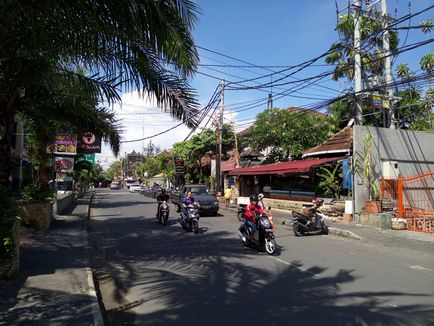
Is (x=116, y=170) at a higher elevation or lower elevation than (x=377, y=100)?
higher

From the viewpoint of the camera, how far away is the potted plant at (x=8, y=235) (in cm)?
764

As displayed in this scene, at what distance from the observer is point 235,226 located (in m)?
18.2

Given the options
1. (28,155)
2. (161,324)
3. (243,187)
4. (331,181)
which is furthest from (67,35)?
(243,187)

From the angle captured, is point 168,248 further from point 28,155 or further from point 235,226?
point 28,155

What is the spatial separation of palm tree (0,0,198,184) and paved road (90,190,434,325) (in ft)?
9.82

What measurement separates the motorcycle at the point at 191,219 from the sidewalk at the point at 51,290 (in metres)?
4.40

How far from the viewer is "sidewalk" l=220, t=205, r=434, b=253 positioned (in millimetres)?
13066

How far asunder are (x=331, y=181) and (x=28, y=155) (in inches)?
686

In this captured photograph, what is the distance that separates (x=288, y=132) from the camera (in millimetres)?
28594

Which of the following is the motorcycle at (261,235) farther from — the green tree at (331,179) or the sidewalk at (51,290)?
the green tree at (331,179)

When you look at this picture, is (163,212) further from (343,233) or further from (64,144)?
(64,144)

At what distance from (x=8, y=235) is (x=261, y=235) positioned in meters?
6.13

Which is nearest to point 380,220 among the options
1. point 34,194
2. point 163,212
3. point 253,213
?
point 253,213

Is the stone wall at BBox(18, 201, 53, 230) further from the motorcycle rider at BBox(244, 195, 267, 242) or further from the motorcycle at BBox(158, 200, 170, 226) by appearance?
the motorcycle rider at BBox(244, 195, 267, 242)
